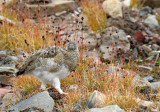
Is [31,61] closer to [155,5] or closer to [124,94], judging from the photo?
[124,94]

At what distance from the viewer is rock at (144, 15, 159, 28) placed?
9.32 m

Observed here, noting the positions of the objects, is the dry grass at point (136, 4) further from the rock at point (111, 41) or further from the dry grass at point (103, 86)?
the dry grass at point (103, 86)

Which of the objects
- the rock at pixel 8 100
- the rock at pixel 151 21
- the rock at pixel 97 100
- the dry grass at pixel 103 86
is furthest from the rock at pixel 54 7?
the rock at pixel 97 100

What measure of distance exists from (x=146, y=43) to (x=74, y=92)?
4.15m

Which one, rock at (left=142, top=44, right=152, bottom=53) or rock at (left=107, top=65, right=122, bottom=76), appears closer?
rock at (left=107, top=65, right=122, bottom=76)

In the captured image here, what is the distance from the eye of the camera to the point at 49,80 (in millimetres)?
4609

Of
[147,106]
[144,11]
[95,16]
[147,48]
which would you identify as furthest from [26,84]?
[144,11]

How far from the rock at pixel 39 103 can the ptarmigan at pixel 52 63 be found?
0.95ft

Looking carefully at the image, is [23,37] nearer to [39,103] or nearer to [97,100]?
[39,103]

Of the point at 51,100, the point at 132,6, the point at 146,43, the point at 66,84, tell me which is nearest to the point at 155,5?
the point at 132,6

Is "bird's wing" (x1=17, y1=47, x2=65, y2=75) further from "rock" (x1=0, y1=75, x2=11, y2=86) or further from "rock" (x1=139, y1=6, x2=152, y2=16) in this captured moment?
"rock" (x1=139, y1=6, x2=152, y2=16)

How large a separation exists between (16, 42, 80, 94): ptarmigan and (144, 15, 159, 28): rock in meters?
5.38

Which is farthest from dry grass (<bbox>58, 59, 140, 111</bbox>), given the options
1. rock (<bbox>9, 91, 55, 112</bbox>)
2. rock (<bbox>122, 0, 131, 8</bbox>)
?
rock (<bbox>122, 0, 131, 8</bbox>)

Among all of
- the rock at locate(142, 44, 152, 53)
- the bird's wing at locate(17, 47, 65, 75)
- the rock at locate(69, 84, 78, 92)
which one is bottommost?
the rock at locate(69, 84, 78, 92)
